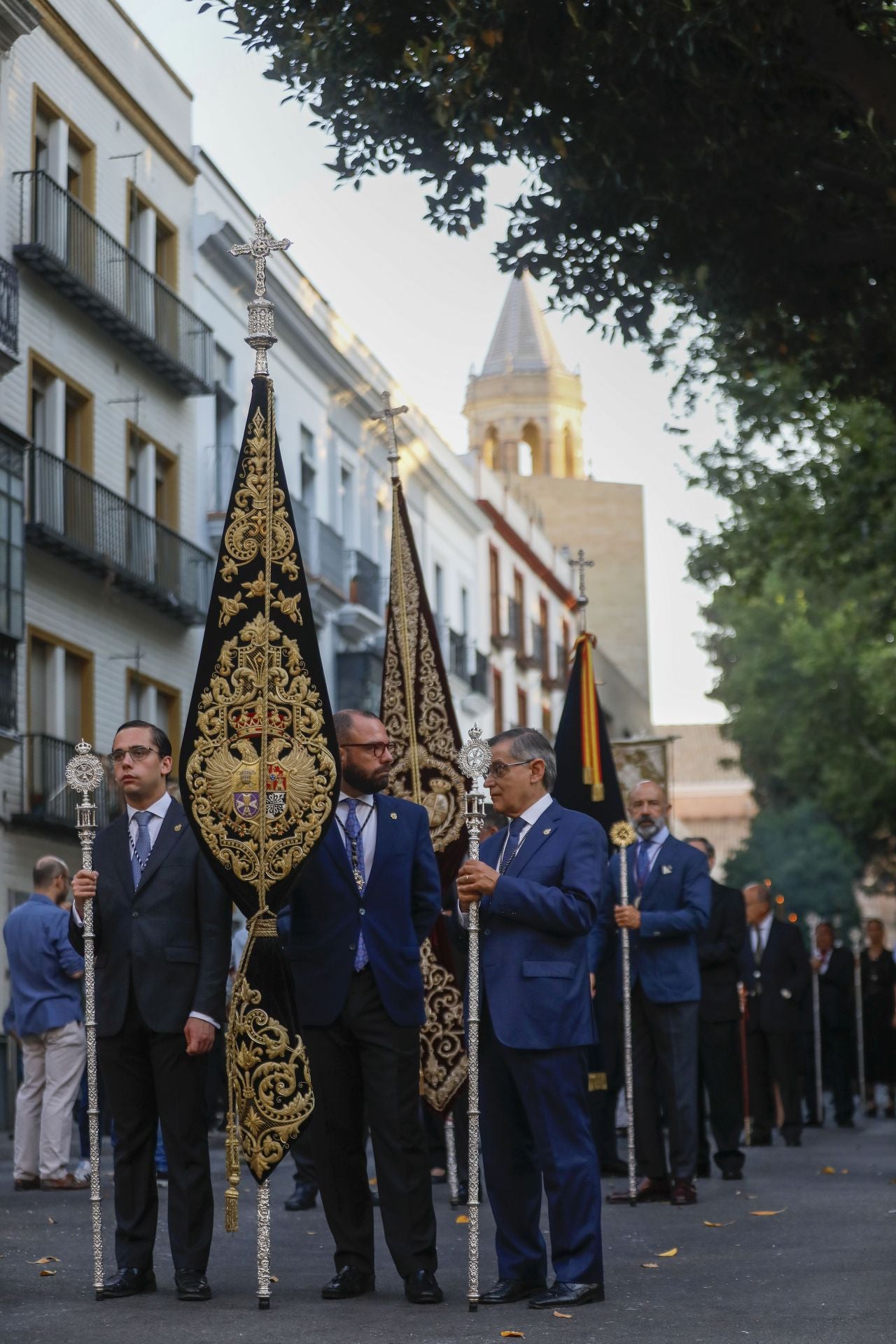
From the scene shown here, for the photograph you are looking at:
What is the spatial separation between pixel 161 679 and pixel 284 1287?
21547mm

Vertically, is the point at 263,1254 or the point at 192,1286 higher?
the point at 263,1254

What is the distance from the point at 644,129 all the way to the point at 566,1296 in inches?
323

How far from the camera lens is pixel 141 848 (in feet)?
26.8

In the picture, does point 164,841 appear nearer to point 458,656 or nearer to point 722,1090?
point 722,1090

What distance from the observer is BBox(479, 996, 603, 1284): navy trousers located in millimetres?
7648

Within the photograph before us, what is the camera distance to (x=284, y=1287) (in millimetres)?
8148

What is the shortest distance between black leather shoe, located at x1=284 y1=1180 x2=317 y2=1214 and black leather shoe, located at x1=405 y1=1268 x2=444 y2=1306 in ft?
12.7

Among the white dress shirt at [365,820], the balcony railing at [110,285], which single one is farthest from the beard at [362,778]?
the balcony railing at [110,285]

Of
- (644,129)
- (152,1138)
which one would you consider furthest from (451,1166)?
(644,129)

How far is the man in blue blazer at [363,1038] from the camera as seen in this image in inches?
307

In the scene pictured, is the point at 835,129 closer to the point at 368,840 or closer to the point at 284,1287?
the point at 368,840

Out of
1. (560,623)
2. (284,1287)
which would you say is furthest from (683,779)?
(284,1287)

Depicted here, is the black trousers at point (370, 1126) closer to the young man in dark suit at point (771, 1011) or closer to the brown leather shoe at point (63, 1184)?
the brown leather shoe at point (63, 1184)

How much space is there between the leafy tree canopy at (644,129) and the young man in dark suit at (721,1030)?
3883 mm
